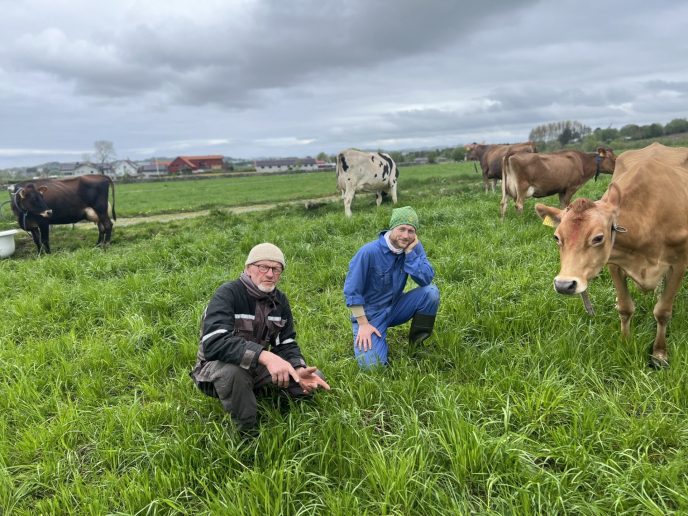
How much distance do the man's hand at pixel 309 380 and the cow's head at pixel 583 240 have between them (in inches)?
63.4

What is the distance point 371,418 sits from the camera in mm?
2727

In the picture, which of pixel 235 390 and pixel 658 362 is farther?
pixel 658 362

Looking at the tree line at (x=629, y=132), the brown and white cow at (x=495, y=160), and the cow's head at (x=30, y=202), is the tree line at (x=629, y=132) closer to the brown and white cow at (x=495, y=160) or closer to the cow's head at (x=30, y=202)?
the brown and white cow at (x=495, y=160)

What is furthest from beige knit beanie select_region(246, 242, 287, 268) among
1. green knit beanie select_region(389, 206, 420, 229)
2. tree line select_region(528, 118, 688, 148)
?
tree line select_region(528, 118, 688, 148)

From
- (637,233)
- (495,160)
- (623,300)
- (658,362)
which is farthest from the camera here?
(495,160)

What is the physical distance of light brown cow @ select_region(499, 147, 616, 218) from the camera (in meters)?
9.34

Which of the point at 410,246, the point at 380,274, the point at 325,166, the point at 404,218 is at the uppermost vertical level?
the point at 325,166

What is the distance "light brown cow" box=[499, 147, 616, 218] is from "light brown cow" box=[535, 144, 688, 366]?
5.42 m

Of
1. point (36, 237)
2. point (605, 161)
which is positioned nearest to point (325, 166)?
point (605, 161)

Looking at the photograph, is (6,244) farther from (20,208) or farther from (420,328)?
(420,328)

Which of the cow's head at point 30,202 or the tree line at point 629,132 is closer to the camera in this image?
the cow's head at point 30,202

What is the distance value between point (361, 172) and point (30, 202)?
8236 mm

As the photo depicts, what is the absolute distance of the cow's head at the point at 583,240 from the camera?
9.20ft

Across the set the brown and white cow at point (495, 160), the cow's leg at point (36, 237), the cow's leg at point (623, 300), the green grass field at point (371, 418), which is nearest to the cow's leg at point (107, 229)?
the cow's leg at point (36, 237)
